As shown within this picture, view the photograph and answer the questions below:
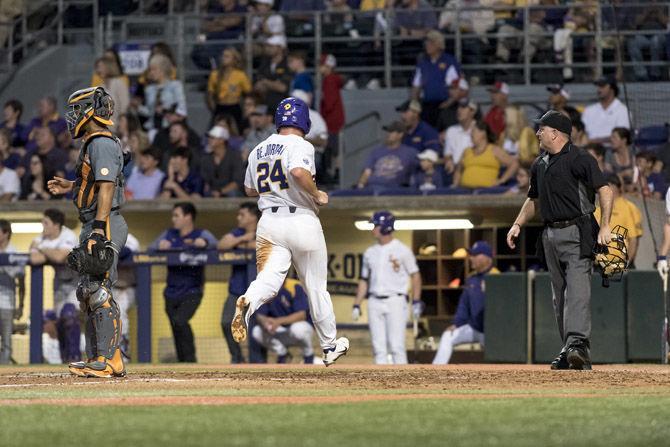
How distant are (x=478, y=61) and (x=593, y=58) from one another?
1.58 m

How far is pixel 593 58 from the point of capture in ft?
66.7

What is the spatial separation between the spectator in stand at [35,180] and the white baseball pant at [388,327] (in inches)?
198

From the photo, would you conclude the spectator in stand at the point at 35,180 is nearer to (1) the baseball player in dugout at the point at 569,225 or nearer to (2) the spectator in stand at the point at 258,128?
(2) the spectator in stand at the point at 258,128

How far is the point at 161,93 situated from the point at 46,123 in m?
1.61

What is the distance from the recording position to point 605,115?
18.0 m

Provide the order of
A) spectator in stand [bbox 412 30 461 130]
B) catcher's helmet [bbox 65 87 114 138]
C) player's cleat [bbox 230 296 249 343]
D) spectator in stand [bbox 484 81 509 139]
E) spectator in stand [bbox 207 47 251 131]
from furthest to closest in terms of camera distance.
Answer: spectator in stand [bbox 207 47 251 131]
spectator in stand [bbox 412 30 461 130]
spectator in stand [bbox 484 81 509 139]
player's cleat [bbox 230 296 249 343]
catcher's helmet [bbox 65 87 114 138]

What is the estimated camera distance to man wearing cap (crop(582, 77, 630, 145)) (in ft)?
58.6

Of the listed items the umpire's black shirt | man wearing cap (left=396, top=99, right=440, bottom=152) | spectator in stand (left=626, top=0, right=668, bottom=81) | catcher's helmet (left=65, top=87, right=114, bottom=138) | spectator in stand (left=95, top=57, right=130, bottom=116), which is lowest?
the umpire's black shirt

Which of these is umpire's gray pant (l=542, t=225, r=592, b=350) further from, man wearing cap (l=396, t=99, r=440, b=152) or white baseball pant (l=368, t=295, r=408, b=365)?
man wearing cap (l=396, t=99, r=440, b=152)

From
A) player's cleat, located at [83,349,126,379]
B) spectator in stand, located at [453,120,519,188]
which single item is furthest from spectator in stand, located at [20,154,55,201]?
player's cleat, located at [83,349,126,379]

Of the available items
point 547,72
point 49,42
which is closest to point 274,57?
point 547,72

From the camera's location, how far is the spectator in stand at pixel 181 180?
1820cm

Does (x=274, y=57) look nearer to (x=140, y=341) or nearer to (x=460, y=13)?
(x=460, y=13)

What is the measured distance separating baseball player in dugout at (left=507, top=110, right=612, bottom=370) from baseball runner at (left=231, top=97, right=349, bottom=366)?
1513 mm
